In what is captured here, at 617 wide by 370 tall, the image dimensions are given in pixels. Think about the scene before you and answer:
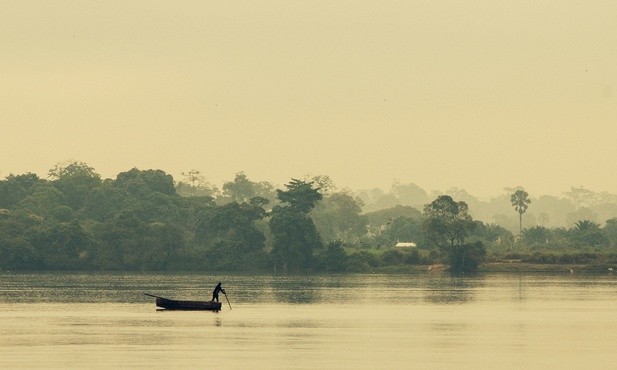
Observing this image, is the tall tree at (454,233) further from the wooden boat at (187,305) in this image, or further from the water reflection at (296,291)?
the wooden boat at (187,305)

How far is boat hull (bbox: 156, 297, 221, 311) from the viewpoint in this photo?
80.5 m

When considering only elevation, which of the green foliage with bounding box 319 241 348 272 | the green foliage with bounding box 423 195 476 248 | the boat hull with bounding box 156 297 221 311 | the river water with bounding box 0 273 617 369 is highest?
the green foliage with bounding box 423 195 476 248

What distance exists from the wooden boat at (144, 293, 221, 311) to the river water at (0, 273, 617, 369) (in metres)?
0.47

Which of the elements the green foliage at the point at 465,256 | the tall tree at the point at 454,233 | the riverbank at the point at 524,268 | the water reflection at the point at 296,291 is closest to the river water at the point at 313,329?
the water reflection at the point at 296,291

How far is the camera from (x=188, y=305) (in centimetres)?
8106

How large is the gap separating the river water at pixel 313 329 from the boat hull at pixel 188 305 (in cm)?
47

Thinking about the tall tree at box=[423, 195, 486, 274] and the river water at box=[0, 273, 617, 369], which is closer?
the river water at box=[0, 273, 617, 369]

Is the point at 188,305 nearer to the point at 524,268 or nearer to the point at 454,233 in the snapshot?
the point at 454,233

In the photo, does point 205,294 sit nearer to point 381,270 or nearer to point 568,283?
point 568,283

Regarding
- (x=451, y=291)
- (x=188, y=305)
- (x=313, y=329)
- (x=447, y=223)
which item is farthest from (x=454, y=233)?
(x=313, y=329)

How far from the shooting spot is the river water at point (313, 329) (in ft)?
167

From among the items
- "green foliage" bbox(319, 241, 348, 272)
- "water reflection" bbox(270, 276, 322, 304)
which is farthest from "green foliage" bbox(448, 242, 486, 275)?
"water reflection" bbox(270, 276, 322, 304)

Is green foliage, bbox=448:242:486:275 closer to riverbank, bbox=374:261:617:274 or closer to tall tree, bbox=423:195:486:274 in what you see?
tall tree, bbox=423:195:486:274

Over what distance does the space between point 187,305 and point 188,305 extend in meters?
0.06
